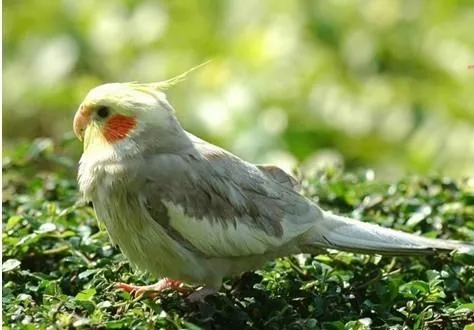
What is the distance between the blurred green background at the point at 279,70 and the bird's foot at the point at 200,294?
296cm

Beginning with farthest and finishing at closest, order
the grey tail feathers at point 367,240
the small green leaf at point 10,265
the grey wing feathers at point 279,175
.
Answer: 1. the grey wing feathers at point 279,175
2. the grey tail feathers at point 367,240
3. the small green leaf at point 10,265

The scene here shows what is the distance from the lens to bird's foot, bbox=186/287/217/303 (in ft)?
8.99

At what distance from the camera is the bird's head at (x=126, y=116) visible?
2871 millimetres

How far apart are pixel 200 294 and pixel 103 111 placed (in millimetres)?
589

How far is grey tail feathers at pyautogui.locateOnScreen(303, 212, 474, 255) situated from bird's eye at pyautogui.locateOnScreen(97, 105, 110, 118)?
680mm

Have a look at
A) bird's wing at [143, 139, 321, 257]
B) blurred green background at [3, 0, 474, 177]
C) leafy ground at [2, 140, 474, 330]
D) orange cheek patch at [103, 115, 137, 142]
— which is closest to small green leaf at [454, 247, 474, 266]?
A: leafy ground at [2, 140, 474, 330]

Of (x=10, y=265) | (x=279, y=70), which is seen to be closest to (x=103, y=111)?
(x=10, y=265)

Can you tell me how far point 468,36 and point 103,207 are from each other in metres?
4.16

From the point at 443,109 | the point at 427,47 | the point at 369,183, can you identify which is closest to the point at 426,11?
the point at 427,47

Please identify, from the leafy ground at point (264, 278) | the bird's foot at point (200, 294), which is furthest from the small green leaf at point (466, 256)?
the bird's foot at point (200, 294)

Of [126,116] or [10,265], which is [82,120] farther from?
[10,265]

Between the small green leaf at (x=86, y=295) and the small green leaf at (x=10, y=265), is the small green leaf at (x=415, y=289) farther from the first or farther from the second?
the small green leaf at (x=10, y=265)

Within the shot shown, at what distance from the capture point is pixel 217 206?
2.84 metres

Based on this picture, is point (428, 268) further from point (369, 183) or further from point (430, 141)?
point (430, 141)
